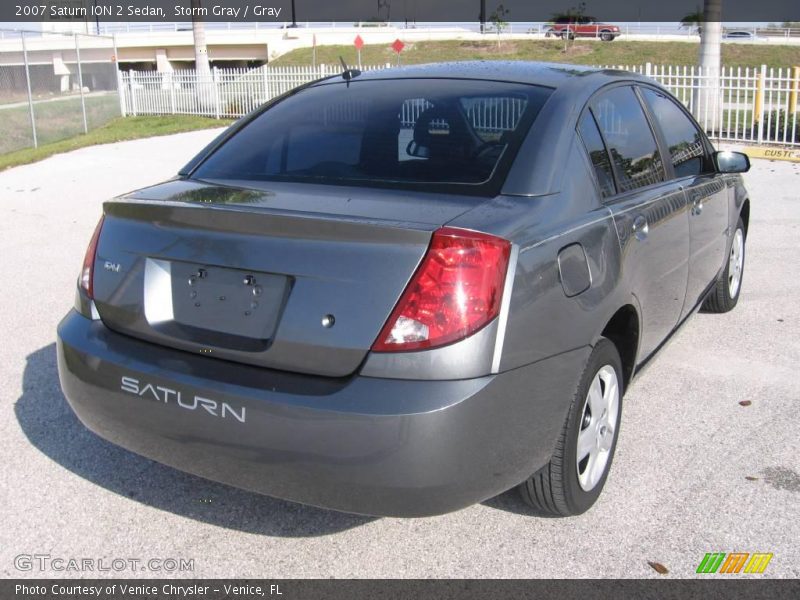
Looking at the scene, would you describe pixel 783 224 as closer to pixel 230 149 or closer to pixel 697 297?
pixel 697 297

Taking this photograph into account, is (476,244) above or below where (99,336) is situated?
above

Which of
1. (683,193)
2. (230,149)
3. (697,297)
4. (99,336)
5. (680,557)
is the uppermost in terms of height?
(230,149)

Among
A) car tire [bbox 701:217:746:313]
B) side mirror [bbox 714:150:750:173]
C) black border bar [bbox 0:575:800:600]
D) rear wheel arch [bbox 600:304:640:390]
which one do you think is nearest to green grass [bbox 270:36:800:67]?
car tire [bbox 701:217:746:313]

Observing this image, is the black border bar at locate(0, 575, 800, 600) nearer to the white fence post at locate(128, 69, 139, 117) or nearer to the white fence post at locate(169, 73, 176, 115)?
the white fence post at locate(169, 73, 176, 115)

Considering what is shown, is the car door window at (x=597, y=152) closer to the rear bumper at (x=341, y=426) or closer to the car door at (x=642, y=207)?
the car door at (x=642, y=207)

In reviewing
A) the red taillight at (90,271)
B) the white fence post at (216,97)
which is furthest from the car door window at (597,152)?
the white fence post at (216,97)

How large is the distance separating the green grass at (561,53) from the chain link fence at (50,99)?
26.6 metres

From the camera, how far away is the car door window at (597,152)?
3354 millimetres

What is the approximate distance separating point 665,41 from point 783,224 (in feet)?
161

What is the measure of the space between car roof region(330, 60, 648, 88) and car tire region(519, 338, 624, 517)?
115 centimetres

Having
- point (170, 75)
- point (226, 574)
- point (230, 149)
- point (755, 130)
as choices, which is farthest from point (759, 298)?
point (170, 75)

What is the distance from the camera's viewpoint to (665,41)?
A: 5431 cm

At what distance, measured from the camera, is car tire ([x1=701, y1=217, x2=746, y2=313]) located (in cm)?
577

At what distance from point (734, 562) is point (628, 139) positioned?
1.85 metres
